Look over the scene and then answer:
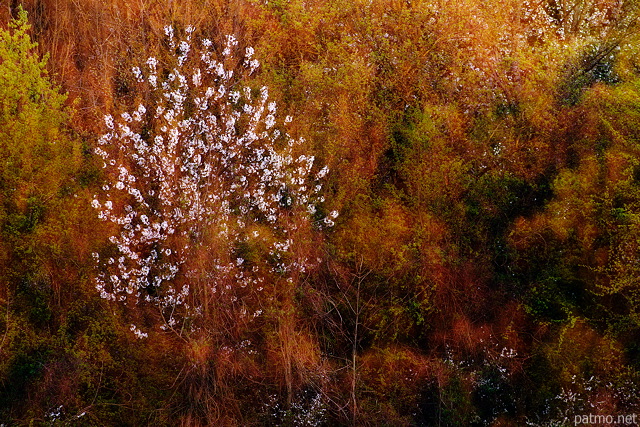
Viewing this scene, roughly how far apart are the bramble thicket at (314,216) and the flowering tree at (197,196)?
0.05 metres

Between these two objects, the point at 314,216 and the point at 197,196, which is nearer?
the point at 197,196

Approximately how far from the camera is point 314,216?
571 inches

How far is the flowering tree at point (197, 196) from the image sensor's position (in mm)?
12703

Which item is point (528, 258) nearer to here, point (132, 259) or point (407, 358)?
point (407, 358)

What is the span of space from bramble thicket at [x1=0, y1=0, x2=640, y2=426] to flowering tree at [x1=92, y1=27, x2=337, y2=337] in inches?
2.2

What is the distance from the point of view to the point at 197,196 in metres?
12.6

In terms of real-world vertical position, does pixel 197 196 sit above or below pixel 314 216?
below

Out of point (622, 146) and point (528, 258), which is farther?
point (528, 258)

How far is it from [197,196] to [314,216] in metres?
2.74

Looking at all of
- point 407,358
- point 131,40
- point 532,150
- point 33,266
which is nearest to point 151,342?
point 33,266

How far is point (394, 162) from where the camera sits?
1631 cm

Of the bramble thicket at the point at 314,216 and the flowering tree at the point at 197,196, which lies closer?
the flowering tree at the point at 197,196

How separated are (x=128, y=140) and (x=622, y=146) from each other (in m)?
9.34

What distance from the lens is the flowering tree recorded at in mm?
12703
